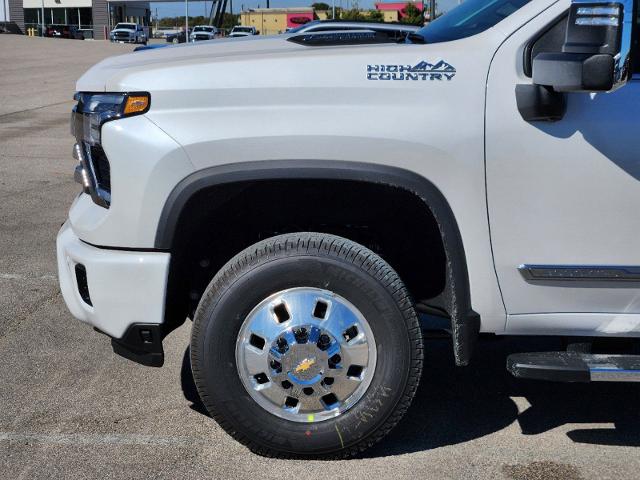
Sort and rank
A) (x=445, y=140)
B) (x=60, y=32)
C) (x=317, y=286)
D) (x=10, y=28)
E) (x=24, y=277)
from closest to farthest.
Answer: (x=445, y=140)
(x=317, y=286)
(x=24, y=277)
(x=60, y=32)
(x=10, y=28)

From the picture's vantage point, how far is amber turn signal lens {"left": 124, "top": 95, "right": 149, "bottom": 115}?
10.6ft

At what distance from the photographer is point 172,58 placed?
137 inches

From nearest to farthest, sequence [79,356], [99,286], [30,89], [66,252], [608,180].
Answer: [608,180]
[99,286]
[66,252]
[79,356]
[30,89]

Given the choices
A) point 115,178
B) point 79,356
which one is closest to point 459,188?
point 115,178

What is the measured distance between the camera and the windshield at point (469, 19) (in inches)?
131

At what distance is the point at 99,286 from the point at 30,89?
62.1 feet

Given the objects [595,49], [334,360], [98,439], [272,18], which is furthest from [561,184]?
[272,18]

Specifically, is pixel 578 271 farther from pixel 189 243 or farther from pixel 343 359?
pixel 189 243

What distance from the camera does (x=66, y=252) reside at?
11.8 feet

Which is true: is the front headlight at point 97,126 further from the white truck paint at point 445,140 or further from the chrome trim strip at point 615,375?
the chrome trim strip at point 615,375

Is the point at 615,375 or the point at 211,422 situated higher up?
the point at 615,375

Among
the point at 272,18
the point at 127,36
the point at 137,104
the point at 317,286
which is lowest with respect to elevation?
the point at 127,36

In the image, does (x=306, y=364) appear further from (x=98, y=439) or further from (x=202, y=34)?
(x=202, y=34)

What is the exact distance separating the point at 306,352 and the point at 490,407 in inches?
46.0
